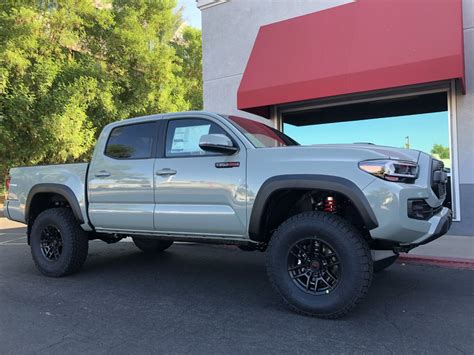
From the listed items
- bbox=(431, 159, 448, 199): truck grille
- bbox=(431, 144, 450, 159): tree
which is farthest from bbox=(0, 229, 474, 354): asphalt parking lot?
bbox=(431, 144, 450, 159): tree

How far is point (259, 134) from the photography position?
5152mm

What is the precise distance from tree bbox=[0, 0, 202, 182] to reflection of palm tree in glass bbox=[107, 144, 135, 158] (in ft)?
36.2

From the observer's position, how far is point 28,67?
52.3ft

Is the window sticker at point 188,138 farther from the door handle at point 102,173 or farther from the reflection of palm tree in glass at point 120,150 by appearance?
the door handle at point 102,173

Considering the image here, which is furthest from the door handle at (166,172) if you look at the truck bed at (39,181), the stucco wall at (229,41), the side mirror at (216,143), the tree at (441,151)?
the stucco wall at (229,41)

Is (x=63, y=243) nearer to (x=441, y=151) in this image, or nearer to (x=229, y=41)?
(x=441, y=151)

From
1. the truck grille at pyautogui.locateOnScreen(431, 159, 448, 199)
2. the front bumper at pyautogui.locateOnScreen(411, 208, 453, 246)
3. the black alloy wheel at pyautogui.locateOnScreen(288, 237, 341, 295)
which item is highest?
the truck grille at pyautogui.locateOnScreen(431, 159, 448, 199)

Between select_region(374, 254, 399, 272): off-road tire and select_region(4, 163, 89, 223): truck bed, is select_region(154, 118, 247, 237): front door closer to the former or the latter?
select_region(4, 163, 89, 223): truck bed

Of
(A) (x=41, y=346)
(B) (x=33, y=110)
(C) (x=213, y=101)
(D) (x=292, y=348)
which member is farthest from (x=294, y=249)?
(B) (x=33, y=110)

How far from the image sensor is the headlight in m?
3.88

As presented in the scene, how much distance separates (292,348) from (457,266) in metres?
3.93

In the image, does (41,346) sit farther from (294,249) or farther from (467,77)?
(467,77)

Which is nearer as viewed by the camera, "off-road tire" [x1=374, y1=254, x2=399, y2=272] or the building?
"off-road tire" [x1=374, y1=254, x2=399, y2=272]

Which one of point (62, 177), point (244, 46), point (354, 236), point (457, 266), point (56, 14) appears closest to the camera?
point (354, 236)
